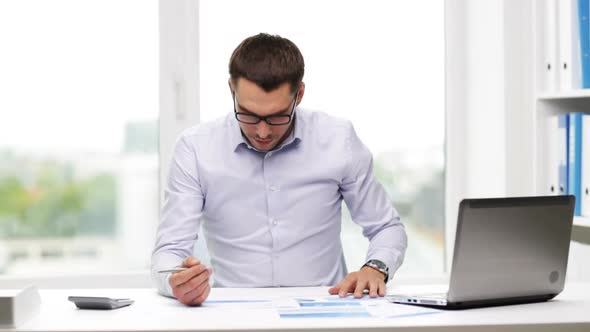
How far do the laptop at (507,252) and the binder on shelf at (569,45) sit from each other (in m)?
1.10

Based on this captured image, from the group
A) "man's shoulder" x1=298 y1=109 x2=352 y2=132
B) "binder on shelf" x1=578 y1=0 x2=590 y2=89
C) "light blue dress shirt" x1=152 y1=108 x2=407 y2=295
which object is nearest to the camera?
"light blue dress shirt" x1=152 y1=108 x2=407 y2=295

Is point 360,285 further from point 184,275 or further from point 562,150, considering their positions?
point 562,150

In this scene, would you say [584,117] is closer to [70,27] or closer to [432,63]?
[432,63]

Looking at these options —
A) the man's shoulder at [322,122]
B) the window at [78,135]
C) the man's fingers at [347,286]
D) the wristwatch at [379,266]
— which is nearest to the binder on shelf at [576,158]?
the man's shoulder at [322,122]

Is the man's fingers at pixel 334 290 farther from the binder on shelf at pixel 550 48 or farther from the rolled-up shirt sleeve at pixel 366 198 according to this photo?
the binder on shelf at pixel 550 48

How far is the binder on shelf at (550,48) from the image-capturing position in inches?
117

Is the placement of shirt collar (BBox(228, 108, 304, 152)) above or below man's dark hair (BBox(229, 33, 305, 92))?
below

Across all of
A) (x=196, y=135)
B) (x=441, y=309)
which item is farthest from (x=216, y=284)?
(x=441, y=309)

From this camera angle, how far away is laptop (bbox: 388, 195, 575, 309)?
5.79 feet

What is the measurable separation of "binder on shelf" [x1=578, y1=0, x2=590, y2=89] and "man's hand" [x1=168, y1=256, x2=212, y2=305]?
5.26 feet

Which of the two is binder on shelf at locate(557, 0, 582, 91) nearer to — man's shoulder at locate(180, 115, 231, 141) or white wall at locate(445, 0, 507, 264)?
white wall at locate(445, 0, 507, 264)

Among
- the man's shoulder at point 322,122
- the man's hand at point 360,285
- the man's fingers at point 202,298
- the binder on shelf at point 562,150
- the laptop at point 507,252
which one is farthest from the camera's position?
the binder on shelf at point 562,150

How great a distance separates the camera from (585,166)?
2861 mm

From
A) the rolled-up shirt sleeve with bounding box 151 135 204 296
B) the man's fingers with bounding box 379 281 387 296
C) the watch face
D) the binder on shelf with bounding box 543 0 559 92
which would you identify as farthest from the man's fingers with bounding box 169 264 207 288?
the binder on shelf with bounding box 543 0 559 92
